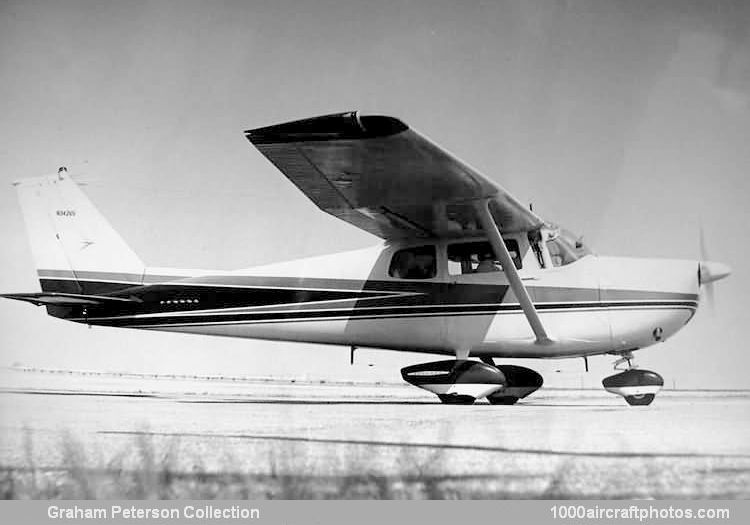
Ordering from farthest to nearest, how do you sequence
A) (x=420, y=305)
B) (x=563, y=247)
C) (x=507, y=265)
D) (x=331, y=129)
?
(x=420, y=305) < (x=563, y=247) < (x=507, y=265) < (x=331, y=129)

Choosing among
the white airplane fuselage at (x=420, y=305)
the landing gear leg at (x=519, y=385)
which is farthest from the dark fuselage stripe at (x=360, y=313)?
Answer: the landing gear leg at (x=519, y=385)

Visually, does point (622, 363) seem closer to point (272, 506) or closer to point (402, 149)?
point (402, 149)

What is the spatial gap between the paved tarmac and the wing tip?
6.07 ft

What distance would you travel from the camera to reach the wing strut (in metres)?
5.35

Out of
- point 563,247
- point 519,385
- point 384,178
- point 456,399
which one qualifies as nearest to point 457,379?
point 456,399

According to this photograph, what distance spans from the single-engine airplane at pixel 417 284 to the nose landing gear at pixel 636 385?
1cm

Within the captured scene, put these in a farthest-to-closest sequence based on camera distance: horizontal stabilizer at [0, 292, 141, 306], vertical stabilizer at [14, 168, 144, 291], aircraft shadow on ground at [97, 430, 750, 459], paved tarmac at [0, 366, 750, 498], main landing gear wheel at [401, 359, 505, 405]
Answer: vertical stabilizer at [14, 168, 144, 291], horizontal stabilizer at [0, 292, 141, 306], main landing gear wheel at [401, 359, 505, 405], aircraft shadow on ground at [97, 430, 750, 459], paved tarmac at [0, 366, 750, 498]

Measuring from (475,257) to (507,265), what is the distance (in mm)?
577

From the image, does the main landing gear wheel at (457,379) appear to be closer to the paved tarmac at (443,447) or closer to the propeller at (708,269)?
the paved tarmac at (443,447)

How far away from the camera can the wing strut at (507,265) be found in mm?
5352

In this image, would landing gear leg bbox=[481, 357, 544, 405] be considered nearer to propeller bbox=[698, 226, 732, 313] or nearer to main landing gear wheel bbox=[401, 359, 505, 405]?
main landing gear wheel bbox=[401, 359, 505, 405]

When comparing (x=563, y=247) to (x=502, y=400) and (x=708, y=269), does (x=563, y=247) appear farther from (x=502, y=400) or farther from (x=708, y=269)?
(x=502, y=400)

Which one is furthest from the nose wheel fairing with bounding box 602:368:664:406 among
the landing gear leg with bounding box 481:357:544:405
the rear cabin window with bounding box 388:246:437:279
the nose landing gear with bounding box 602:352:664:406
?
the rear cabin window with bounding box 388:246:437:279

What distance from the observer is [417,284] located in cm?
605
